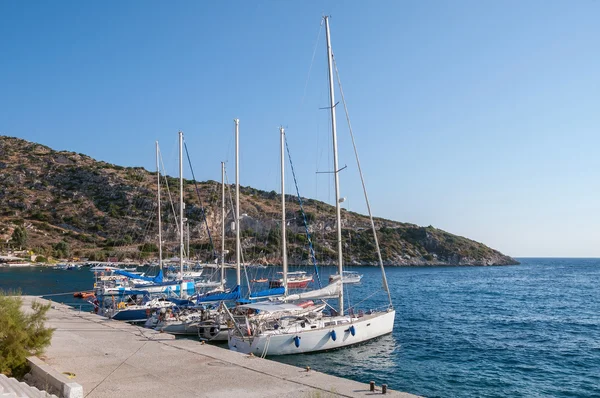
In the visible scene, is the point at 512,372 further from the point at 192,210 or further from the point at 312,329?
the point at 192,210

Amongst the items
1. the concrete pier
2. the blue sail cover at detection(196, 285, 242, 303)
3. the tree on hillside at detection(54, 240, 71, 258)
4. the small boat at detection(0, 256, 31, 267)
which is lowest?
the concrete pier

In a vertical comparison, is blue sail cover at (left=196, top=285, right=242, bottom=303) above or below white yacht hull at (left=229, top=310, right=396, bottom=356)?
above

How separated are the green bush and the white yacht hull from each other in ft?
26.5

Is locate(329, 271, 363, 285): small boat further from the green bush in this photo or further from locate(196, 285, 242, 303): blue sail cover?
the green bush

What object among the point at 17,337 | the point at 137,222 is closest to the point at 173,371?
the point at 17,337

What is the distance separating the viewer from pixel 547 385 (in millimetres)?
18203

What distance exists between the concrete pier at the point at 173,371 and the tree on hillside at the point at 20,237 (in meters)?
98.7

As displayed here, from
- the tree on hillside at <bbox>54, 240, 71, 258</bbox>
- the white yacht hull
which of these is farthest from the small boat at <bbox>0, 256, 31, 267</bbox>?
the white yacht hull

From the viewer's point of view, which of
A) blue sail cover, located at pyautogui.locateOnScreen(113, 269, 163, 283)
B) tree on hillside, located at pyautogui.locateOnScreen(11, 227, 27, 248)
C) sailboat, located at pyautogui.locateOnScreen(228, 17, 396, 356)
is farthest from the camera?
tree on hillside, located at pyautogui.locateOnScreen(11, 227, 27, 248)

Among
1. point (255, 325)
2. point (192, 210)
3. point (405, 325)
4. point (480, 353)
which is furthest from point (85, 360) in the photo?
point (192, 210)

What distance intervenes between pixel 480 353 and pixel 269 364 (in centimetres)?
1303

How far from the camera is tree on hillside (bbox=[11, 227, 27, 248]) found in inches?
4149

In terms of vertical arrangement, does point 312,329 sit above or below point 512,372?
above

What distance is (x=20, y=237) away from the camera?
4149 inches
